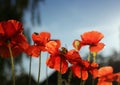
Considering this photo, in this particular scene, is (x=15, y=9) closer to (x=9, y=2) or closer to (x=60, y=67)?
(x=9, y=2)

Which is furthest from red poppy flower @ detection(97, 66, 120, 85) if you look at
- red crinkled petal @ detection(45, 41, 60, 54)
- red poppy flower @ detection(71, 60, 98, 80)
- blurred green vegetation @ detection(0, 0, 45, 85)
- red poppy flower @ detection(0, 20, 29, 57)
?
blurred green vegetation @ detection(0, 0, 45, 85)

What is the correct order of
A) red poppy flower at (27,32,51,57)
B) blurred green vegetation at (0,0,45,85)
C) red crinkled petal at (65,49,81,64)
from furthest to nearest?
1. blurred green vegetation at (0,0,45,85)
2. red poppy flower at (27,32,51,57)
3. red crinkled petal at (65,49,81,64)

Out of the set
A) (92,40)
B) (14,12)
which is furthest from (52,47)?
(14,12)

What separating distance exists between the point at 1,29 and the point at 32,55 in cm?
15

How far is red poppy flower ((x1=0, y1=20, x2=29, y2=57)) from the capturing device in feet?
4.54

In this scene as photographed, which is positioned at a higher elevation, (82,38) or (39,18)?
(82,38)

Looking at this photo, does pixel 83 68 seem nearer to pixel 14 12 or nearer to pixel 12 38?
pixel 12 38

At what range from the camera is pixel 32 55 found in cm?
147

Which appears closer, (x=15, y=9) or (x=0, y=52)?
(x=0, y=52)

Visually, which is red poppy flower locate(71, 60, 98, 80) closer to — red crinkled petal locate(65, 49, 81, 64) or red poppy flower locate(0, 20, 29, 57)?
red crinkled petal locate(65, 49, 81, 64)

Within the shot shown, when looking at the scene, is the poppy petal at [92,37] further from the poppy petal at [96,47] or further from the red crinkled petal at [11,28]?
the red crinkled petal at [11,28]

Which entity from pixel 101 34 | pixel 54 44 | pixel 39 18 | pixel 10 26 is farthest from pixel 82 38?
pixel 39 18

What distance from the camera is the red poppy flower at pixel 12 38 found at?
4.54ft

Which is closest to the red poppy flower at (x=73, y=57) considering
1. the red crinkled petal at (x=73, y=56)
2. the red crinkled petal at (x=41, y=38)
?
the red crinkled petal at (x=73, y=56)
